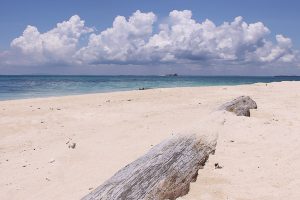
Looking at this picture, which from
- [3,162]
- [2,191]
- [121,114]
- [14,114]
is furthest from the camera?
[14,114]

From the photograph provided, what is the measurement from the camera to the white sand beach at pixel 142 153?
6254 mm

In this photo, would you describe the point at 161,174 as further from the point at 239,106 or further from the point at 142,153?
the point at 239,106

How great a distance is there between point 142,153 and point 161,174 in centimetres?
263

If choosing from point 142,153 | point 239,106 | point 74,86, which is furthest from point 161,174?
point 74,86

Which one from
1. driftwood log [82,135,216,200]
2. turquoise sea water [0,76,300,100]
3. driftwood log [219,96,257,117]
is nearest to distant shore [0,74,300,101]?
turquoise sea water [0,76,300,100]

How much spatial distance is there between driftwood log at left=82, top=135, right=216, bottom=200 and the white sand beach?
0.76 ft

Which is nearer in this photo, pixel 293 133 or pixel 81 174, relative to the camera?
pixel 81 174

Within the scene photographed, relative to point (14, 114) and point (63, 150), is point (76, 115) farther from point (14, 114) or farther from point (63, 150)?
point (63, 150)

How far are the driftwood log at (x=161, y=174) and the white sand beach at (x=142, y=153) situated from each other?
231 mm

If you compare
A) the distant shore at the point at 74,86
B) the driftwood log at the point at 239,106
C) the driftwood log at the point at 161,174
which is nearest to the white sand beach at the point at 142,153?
the driftwood log at the point at 161,174

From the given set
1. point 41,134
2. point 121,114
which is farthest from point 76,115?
point 41,134

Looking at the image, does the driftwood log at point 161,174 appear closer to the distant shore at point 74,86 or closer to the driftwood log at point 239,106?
the driftwood log at point 239,106

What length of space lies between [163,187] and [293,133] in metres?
4.76

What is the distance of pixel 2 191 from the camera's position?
7043 mm
